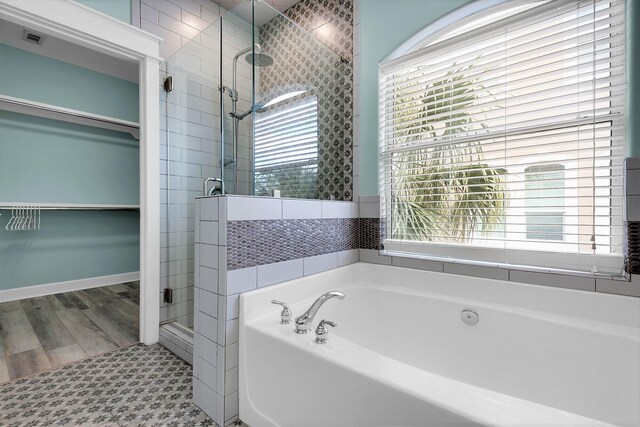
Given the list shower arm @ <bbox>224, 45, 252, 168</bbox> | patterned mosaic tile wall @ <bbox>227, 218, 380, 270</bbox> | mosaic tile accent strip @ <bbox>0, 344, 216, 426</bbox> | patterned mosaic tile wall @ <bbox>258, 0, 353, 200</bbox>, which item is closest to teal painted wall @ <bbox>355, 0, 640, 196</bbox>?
patterned mosaic tile wall @ <bbox>258, 0, 353, 200</bbox>

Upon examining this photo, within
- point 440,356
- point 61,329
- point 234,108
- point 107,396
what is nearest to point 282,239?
point 234,108

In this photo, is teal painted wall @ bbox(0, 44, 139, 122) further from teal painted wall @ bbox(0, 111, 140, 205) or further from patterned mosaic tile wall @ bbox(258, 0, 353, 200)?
patterned mosaic tile wall @ bbox(258, 0, 353, 200)

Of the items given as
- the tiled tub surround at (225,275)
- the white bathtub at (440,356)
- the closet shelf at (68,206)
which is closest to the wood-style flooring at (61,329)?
the closet shelf at (68,206)

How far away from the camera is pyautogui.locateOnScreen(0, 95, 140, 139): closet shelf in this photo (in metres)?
2.68

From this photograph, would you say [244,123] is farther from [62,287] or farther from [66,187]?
[62,287]

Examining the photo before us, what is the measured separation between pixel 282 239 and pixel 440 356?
40.0 inches

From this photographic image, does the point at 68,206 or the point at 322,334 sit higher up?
the point at 68,206

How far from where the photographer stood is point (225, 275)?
1.25 m

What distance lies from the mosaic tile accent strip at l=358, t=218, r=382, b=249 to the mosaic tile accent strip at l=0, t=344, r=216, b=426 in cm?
134

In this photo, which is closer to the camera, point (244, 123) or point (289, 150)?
point (244, 123)

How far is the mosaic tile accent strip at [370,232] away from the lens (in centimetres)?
207

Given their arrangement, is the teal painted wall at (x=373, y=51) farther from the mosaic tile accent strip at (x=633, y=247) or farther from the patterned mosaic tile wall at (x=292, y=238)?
the mosaic tile accent strip at (x=633, y=247)

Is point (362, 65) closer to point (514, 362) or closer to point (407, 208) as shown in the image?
point (407, 208)

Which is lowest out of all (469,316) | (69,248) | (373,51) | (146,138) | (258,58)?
(469,316)
